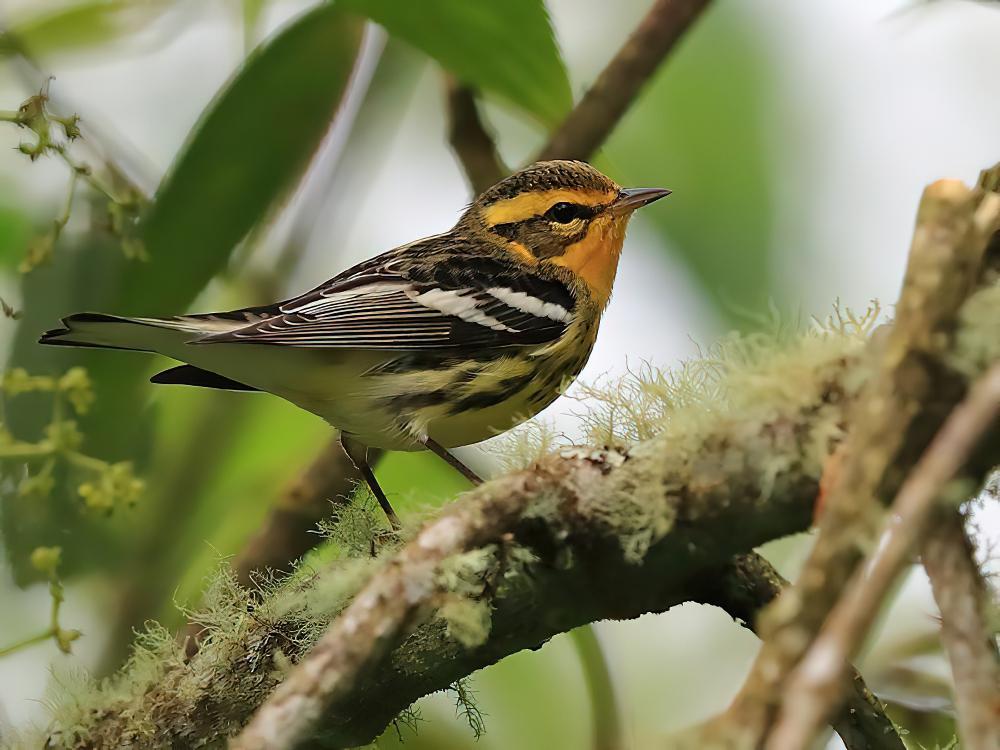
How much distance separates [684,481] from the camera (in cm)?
146

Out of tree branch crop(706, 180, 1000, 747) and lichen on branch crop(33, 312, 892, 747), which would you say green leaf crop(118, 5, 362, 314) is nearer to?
lichen on branch crop(33, 312, 892, 747)

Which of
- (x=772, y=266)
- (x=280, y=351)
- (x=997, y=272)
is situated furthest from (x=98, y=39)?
(x=997, y=272)

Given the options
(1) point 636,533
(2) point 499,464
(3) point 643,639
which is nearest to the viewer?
(1) point 636,533

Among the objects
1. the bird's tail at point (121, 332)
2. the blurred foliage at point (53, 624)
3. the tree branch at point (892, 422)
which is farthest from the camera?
the bird's tail at point (121, 332)

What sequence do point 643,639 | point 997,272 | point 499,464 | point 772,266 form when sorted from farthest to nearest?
point 643,639
point 772,266
point 499,464
point 997,272

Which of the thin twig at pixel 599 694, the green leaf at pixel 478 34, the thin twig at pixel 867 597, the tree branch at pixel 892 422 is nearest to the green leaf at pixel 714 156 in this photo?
the green leaf at pixel 478 34

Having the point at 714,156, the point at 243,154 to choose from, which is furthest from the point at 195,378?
the point at 714,156

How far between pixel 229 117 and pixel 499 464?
61.6 inches

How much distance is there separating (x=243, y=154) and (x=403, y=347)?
2.18ft

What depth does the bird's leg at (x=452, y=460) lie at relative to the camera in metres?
2.95

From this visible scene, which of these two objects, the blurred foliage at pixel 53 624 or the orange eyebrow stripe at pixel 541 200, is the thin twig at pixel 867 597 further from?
the orange eyebrow stripe at pixel 541 200

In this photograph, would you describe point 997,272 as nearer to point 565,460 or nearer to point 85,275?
point 565,460

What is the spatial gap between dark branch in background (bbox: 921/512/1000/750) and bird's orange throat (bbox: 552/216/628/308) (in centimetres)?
233

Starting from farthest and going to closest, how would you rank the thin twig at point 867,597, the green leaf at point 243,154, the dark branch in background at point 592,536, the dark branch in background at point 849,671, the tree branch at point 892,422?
1. the green leaf at point 243,154
2. the dark branch in background at point 849,671
3. the dark branch in background at point 592,536
4. the tree branch at point 892,422
5. the thin twig at point 867,597
